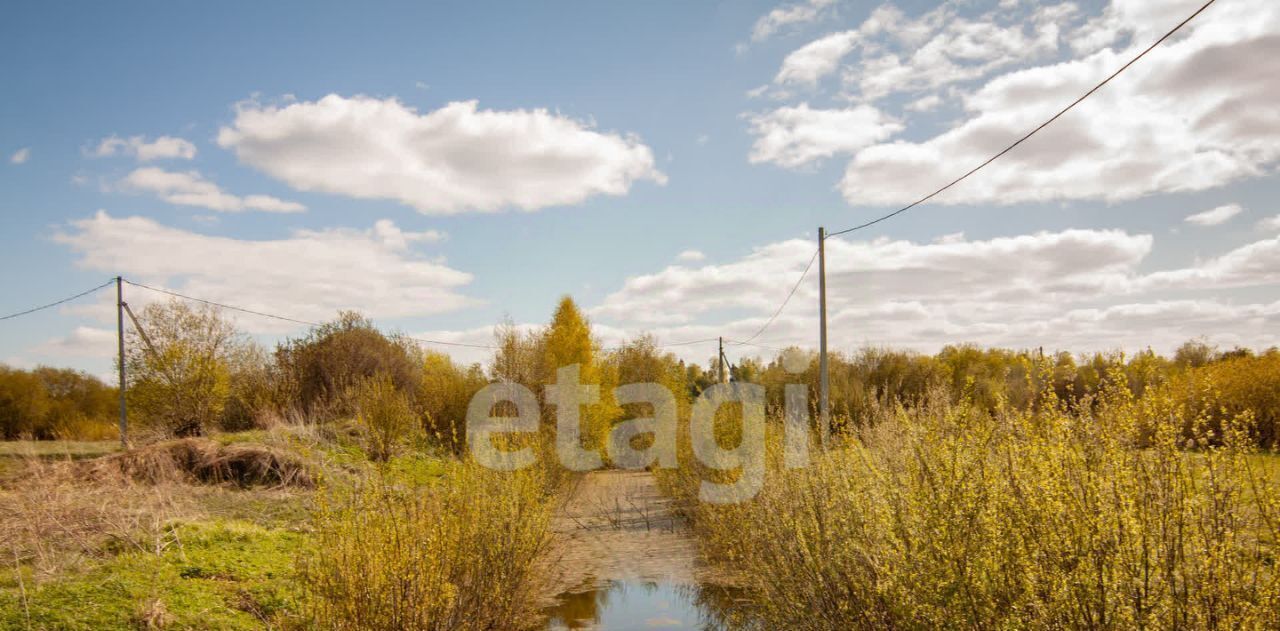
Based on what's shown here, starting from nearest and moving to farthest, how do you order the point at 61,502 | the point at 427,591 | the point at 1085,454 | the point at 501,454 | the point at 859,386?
the point at 1085,454 < the point at 427,591 < the point at 61,502 < the point at 501,454 < the point at 859,386

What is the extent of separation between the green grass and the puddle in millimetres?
2862

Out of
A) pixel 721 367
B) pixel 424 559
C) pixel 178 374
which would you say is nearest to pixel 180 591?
pixel 424 559

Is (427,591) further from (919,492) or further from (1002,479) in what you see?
(1002,479)

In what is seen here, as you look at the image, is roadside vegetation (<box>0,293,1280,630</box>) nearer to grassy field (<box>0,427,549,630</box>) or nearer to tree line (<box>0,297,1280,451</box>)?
grassy field (<box>0,427,549,630</box>)

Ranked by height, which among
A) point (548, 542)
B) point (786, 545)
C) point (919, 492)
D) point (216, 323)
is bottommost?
point (548, 542)

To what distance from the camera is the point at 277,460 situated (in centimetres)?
1405

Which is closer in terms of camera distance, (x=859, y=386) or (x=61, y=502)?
(x=61, y=502)

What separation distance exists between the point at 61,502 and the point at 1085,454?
9.40 metres

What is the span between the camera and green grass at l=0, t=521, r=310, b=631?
5902mm

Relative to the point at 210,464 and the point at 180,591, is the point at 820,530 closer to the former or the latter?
the point at 180,591

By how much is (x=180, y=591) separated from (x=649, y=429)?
2022cm

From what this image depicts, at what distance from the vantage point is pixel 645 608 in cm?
923

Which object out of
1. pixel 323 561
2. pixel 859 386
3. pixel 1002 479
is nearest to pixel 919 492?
pixel 1002 479

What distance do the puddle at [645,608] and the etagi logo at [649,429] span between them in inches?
51.4
